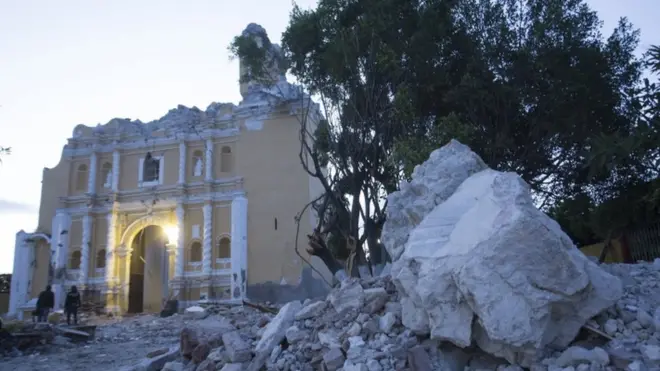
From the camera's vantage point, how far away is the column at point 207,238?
19422 mm

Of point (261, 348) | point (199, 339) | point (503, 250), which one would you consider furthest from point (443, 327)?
point (199, 339)

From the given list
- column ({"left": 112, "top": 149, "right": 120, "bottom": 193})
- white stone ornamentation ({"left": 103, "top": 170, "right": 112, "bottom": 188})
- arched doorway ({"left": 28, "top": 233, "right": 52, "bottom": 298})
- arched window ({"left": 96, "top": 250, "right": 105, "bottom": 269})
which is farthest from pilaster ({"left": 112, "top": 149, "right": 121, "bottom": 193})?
arched doorway ({"left": 28, "top": 233, "right": 52, "bottom": 298})

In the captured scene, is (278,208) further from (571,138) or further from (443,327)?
(443,327)

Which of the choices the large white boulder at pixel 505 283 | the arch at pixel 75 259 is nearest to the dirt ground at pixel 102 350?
the large white boulder at pixel 505 283

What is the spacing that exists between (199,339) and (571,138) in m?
7.62

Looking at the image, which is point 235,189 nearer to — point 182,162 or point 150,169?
point 182,162

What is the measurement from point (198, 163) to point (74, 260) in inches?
244

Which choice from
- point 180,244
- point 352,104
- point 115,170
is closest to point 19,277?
point 115,170

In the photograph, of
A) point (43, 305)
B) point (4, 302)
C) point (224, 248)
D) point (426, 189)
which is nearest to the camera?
point (426, 189)

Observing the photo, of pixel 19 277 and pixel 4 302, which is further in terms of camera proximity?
pixel 4 302

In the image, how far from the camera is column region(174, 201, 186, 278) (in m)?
19.6

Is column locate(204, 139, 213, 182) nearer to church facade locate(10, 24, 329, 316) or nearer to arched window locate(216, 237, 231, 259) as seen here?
church facade locate(10, 24, 329, 316)

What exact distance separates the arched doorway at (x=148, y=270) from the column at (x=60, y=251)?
95.4 inches

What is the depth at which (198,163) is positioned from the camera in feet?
69.9
